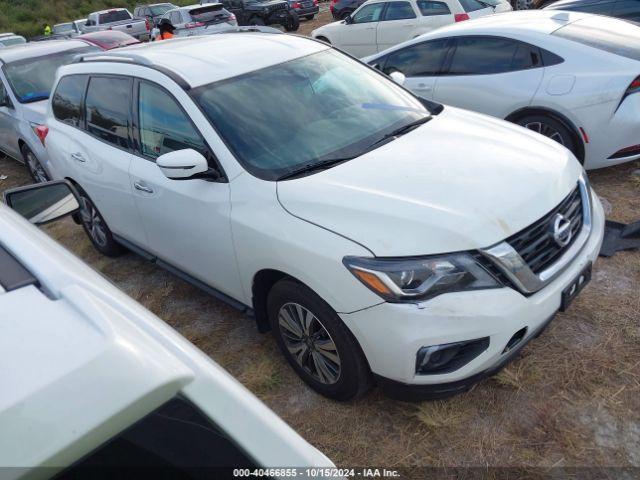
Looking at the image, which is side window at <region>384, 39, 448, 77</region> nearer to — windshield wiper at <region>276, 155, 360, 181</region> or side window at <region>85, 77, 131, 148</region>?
side window at <region>85, 77, 131, 148</region>

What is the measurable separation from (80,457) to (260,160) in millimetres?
2027

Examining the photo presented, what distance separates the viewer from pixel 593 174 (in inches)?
193

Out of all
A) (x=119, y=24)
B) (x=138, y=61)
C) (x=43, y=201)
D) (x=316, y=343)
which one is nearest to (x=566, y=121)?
(x=316, y=343)

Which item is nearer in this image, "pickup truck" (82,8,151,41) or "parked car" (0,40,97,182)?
"parked car" (0,40,97,182)

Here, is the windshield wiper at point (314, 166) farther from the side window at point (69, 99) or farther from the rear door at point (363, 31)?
the rear door at point (363, 31)

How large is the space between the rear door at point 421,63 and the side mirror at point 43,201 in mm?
3936

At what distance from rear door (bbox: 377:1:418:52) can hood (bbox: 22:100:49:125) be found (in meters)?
6.63

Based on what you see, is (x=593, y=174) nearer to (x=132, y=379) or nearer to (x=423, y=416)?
(x=423, y=416)

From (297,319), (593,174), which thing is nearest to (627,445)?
(297,319)

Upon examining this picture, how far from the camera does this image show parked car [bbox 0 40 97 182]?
6.04 m

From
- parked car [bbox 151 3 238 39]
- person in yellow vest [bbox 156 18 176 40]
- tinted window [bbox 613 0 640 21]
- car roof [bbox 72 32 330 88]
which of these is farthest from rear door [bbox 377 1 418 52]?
parked car [bbox 151 3 238 39]

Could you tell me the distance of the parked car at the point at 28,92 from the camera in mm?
6043

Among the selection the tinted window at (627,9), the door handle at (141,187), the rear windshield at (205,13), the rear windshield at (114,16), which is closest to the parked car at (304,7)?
the rear windshield at (205,13)

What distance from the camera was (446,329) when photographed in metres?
2.16
